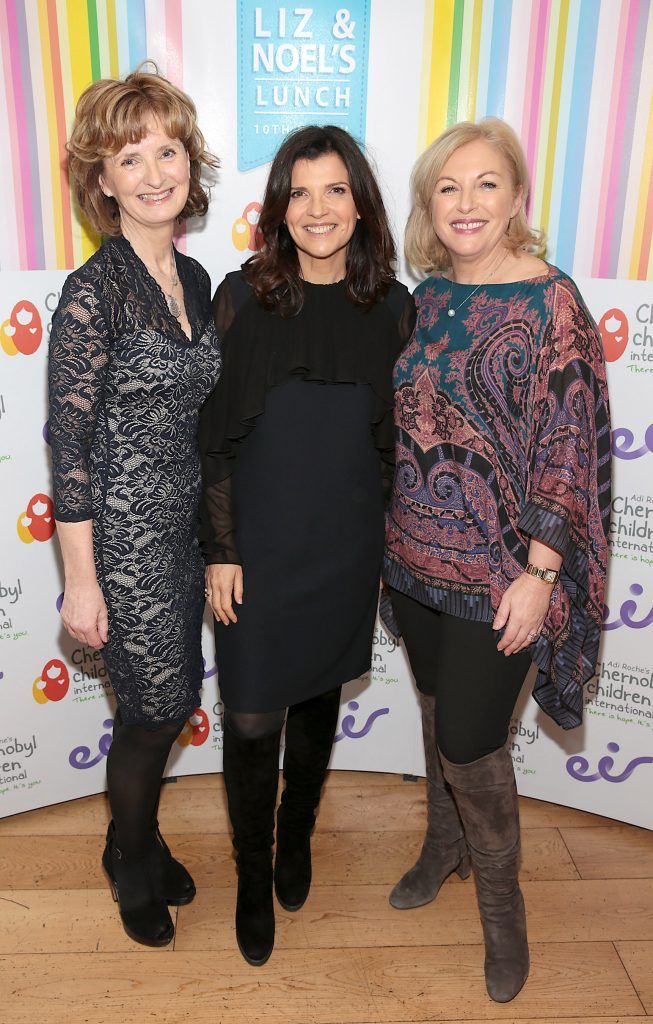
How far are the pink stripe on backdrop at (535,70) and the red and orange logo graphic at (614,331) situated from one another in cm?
46

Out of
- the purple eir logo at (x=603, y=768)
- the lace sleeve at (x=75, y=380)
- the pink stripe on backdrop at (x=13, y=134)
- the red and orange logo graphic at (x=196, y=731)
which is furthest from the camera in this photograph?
the red and orange logo graphic at (x=196, y=731)

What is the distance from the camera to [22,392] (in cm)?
238

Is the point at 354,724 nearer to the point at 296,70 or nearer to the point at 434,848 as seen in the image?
the point at 434,848

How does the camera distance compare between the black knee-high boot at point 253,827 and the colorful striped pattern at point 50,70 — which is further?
the colorful striped pattern at point 50,70

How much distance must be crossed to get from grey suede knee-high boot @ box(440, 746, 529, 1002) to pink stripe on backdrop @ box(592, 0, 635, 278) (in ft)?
4.45

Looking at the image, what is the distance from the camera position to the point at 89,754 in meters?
2.77

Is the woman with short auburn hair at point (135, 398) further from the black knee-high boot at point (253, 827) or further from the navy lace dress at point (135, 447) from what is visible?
the black knee-high boot at point (253, 827)

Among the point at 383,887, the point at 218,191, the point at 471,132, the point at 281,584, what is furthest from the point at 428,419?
the point at 383,887

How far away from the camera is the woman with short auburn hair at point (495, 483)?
5.70ft

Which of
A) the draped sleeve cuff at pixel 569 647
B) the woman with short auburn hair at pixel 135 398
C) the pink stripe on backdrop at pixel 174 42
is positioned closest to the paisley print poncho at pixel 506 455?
the draped sleeve cuff at pixel 569 647

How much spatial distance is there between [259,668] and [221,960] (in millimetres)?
751

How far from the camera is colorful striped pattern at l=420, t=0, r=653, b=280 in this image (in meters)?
2.26

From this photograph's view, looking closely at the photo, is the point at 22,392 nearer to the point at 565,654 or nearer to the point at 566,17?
the point at 565,654

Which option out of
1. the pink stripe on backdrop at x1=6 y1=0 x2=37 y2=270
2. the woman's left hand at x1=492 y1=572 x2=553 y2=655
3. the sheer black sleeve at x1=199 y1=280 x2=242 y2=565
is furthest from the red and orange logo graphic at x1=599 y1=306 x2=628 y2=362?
the pink stripe on backdrop at x1=6 y1=0 x2=37 y2=270
